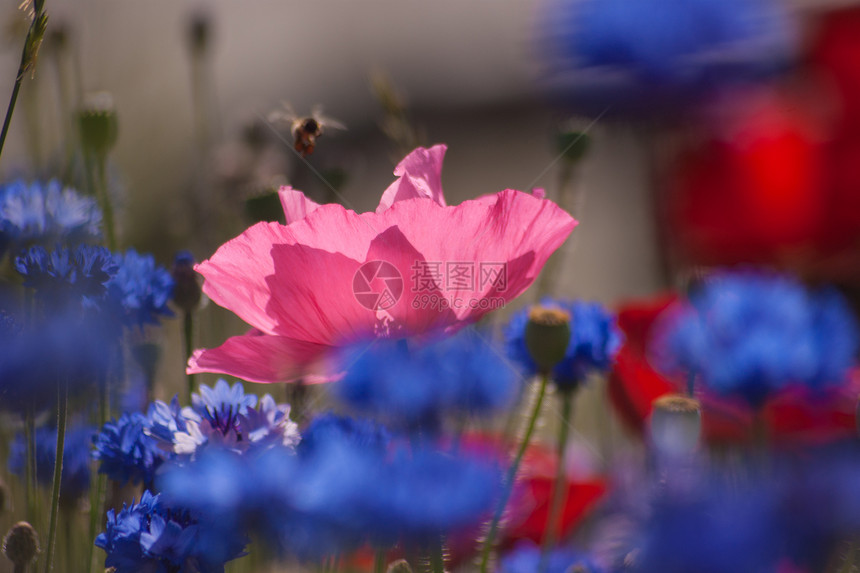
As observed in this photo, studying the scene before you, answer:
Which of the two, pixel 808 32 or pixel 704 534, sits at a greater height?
pixel 808 32

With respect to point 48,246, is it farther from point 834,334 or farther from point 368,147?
point 368,147

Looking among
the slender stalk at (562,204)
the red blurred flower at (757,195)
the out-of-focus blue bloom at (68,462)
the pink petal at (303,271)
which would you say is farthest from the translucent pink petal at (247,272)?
the red blurred flower at (757,195)

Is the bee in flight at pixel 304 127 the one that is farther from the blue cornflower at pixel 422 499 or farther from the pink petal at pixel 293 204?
the blue cornflower at pixel 422 499

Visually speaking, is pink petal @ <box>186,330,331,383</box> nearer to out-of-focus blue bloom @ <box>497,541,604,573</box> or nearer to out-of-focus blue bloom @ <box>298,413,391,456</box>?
out-of-focus blue bloom @ <box>298,413,391,456</box>

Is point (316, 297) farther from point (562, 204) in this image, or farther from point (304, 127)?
point (562, 204)

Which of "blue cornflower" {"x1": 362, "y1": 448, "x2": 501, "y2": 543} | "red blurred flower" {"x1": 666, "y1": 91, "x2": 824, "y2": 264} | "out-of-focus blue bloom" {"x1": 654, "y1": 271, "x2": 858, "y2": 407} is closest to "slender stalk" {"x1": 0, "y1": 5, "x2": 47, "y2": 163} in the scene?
"blue cornflower" {"x1": 362, "y1": 448, "x2": 501, "y2": 543}

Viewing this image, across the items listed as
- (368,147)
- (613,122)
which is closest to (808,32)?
(613,122)
